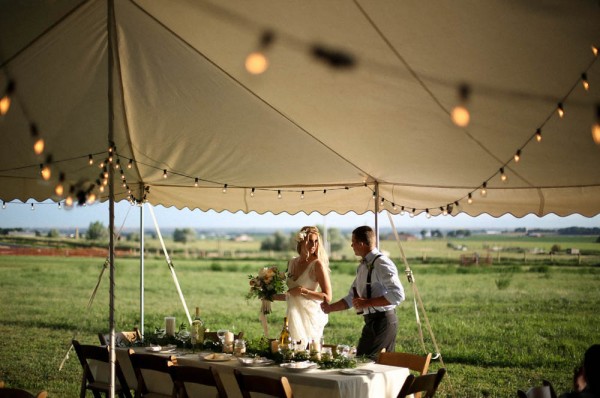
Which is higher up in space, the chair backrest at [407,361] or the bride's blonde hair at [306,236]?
the bride's blonde hair at [306,236]

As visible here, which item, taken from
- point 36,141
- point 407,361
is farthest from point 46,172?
point 407,361

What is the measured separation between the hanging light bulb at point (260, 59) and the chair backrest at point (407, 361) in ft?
7.57

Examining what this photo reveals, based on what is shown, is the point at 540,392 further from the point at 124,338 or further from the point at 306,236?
the point at 124,338

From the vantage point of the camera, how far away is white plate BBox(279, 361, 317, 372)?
501 cm

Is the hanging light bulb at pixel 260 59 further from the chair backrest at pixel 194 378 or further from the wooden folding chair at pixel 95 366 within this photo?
the wooden folding chair at pixel 95 366

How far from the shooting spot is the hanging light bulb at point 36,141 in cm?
693

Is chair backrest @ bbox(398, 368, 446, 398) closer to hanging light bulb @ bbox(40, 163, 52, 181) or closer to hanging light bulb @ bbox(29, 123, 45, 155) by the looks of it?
hanging light bulb @ bbox(29, 123, 45, 155)

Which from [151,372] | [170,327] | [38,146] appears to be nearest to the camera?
[151,372]

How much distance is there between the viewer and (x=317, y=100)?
5.46 meters

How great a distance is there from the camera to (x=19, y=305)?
21.3 m

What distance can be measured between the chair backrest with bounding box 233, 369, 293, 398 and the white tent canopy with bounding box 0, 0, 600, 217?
1979mm

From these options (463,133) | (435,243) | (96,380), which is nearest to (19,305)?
(435,243)

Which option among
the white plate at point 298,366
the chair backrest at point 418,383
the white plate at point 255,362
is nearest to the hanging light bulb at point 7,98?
the white plate at point 255,362

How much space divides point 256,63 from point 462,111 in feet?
4.77
